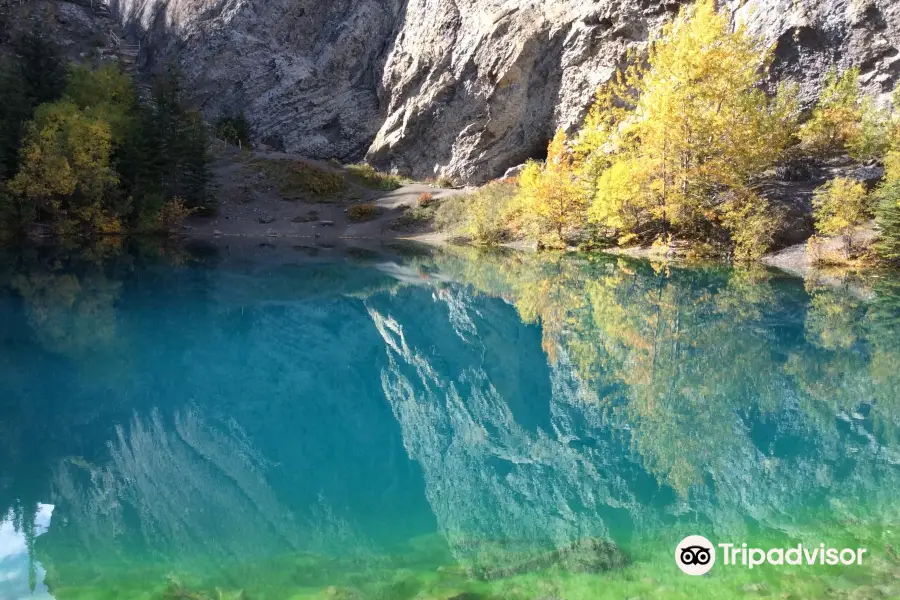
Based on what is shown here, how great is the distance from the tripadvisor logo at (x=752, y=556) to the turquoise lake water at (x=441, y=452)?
0.11 meters

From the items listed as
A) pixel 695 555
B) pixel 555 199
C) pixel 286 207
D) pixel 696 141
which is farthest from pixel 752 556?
pixel 286 207

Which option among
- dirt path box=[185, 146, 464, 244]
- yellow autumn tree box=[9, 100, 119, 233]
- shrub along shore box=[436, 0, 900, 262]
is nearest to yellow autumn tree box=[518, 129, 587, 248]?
shrub along shore box=[436, 0, 900, 262]

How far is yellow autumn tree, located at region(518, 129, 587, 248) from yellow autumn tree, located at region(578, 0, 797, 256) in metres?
2.40

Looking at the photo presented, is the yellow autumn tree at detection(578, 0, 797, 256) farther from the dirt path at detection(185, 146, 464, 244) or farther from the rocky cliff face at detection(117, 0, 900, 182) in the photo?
the dirt path at detection(185, 146, 464, 244)

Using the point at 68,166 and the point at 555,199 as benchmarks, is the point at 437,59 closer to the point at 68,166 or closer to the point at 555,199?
the point at 555,199

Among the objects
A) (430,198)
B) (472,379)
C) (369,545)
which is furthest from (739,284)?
(430,198)

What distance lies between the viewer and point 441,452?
716cm

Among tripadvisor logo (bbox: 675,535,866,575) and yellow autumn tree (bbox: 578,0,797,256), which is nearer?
tripadvisor logo (bbox: 675,535,866,575)

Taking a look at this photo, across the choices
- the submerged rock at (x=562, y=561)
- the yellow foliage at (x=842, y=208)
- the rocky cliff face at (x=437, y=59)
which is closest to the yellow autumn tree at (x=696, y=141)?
the yellow foliage at (x=842, y=208)

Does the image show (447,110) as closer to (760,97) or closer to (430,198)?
(430,198)

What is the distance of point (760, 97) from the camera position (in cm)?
2956

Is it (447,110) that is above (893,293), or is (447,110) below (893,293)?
above

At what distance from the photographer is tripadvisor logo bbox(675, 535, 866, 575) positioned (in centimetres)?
480

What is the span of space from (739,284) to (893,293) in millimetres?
4319
